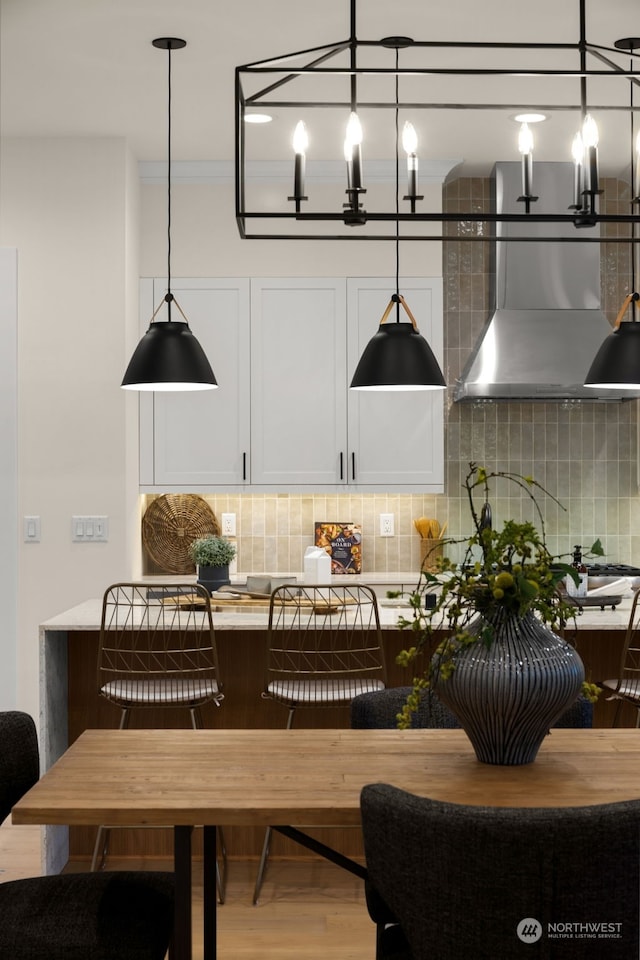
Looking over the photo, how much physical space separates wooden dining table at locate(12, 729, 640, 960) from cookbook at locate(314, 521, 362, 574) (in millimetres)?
3106

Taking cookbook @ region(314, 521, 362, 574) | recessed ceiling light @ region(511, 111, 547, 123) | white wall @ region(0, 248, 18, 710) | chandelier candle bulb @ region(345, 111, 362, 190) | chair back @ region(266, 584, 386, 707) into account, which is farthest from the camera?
cookbook @ region(314, 521, 362, 574)

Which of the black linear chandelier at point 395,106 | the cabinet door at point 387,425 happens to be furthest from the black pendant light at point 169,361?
the cabinet door at point 387,425

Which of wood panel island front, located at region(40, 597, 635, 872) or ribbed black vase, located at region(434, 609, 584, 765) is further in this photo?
wood panel island front, located at region(40, 597, 635, 872)

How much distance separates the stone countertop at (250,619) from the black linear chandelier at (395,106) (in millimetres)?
1269

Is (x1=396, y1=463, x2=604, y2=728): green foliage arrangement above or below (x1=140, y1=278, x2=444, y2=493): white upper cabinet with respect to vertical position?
below

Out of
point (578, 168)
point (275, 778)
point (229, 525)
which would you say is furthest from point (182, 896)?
point (229, 525)

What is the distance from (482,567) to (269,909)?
1.78 meters

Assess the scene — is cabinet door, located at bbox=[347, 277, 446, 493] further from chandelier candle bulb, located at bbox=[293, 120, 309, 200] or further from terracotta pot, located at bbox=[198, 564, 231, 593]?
chandelier candle bulb, located at bbox=[293, 120, 309, 200]

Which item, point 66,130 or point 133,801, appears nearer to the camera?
point 133,801

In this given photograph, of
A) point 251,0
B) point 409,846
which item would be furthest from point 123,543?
point 409,846

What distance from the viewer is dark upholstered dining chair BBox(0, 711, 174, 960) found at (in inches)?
74.9

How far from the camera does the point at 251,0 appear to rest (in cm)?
342

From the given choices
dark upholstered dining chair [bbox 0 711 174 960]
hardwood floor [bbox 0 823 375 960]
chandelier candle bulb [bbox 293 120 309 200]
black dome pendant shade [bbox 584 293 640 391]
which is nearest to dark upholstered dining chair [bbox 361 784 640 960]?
dark upholstered dining chair [bbox 0 711 174 960]

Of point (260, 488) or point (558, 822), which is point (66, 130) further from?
point (558, 822)
